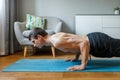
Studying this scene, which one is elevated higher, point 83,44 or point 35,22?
point 35,22

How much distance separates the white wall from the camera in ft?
12.3

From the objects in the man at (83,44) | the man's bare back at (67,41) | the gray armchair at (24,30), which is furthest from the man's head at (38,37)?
the gray armchair at (24,30)

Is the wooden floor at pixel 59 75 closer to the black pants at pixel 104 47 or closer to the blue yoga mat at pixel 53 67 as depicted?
the blue yoga mat at pixel 53 67

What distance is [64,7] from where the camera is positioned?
12.4 feet

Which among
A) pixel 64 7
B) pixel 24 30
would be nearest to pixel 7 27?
pixel 24 30

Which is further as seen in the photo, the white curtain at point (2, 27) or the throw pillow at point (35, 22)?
the throw pillow at point (35, 22)

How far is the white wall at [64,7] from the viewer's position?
3764 millimetres

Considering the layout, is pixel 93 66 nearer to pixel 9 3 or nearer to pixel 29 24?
pixel 29 24

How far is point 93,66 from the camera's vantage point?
6.90ft

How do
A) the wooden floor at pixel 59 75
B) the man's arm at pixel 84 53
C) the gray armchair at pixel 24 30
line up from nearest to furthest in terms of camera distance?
the wooden floor at pixel 59 75
the man's arm at pixel 84 53
the gray armchair at pixel 24 30

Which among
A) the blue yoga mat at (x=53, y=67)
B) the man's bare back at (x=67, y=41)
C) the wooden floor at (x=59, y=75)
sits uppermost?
the man's bare back at (x=67, y=41)

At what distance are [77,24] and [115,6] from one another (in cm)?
93

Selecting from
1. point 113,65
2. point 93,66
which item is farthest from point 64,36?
point 113,65

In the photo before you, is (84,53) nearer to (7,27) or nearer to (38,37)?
(38,37)
